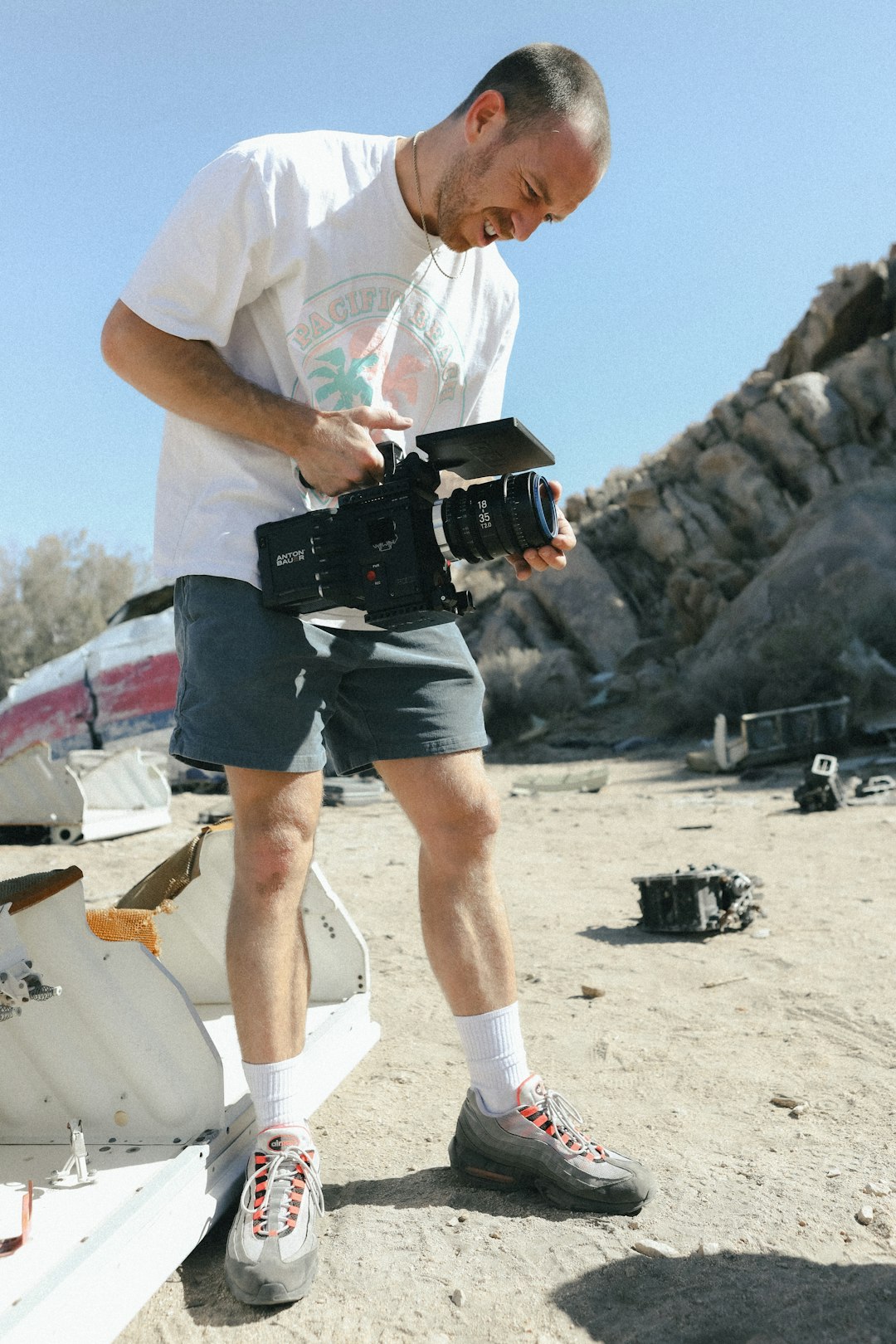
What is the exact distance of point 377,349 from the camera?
6.97 feet

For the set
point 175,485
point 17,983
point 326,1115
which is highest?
point 175,485

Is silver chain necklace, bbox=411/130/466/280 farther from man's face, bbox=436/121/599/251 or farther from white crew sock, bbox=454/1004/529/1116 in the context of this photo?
white crew sock, bbox=454/1004/529/1116

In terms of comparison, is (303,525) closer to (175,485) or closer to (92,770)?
(175,485)

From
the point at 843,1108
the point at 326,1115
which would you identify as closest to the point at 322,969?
the point at 326,1115

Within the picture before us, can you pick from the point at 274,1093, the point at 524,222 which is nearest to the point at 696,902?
the point at 274,1093

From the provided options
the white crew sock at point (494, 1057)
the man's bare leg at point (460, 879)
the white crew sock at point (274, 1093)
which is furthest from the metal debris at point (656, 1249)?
the white crew sock at point (274, 1093)

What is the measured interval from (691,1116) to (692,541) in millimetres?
20967

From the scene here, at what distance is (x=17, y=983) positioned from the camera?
Answer: 5.82 feet

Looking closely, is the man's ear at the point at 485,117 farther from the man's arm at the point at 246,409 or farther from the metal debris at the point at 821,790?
the metal debris at the point at 821,790

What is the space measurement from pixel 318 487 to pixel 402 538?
22 cm

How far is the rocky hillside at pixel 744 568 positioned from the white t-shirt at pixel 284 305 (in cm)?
→ 1145

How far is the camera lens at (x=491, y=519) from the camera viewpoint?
6.43 ft

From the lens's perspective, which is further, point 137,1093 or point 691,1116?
point 691,1116

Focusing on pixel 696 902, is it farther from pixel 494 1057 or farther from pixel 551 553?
pixel 551 553
